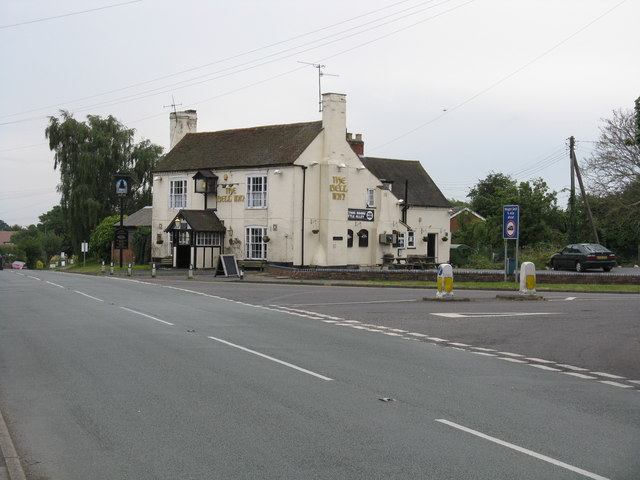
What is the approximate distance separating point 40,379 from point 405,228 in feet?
141

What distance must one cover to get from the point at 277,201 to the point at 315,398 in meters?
35.2

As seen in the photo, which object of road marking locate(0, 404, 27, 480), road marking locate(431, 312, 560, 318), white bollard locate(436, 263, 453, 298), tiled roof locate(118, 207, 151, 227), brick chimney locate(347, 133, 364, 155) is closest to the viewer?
road marking locate(0, 404, 27, 480)

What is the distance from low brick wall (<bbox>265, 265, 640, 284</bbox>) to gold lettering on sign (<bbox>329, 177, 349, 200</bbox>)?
20.6ft

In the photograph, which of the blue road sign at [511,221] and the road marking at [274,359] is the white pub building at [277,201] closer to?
the blue road sign at [511,221]

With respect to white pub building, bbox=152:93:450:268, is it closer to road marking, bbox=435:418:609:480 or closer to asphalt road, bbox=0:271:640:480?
asphalt road, bbox=0:271:640:480

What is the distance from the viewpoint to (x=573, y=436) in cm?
738

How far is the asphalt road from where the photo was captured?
6.43 meters

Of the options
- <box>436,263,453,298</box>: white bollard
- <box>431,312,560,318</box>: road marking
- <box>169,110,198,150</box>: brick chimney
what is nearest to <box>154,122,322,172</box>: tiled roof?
<box>169,110,198,150</box>: brick chimney

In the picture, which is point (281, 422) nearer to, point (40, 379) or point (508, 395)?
point (508, 395)

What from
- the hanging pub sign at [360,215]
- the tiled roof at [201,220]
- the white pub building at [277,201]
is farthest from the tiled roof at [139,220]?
the hanging pub sign at [360,215]

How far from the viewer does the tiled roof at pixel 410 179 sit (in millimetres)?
58406

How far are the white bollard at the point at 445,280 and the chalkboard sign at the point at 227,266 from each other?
16863 mm

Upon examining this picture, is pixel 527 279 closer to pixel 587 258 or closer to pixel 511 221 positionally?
pixel 511 221

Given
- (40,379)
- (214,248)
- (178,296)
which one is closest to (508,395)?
(40,379)
